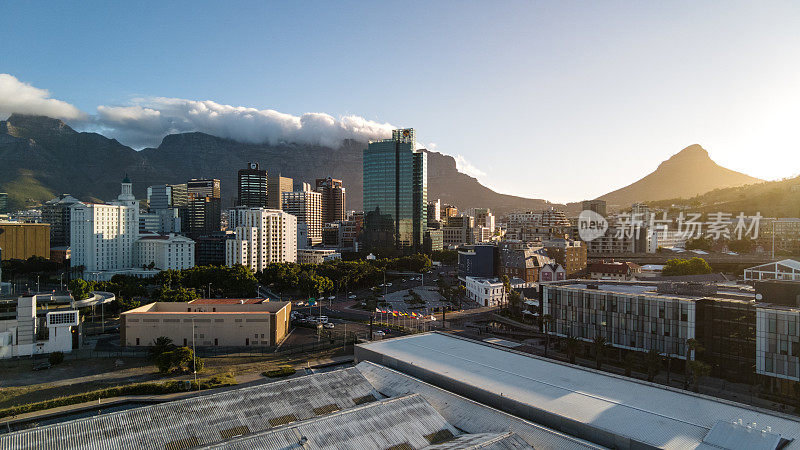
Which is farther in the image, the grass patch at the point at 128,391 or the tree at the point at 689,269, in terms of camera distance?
the tree at the point at 689,269

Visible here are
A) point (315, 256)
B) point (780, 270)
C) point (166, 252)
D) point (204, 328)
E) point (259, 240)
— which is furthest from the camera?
point (315, 256)

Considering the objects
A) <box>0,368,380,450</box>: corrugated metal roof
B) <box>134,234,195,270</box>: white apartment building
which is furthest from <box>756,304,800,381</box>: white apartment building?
<box>134,234,195,270</box>: white apartment building

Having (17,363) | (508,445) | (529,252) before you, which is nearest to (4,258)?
(17,363)

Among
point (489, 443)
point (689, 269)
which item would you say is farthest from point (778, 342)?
point (689, 269)

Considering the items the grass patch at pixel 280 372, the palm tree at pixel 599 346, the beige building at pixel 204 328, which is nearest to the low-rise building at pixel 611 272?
the palm tree at pixel 599 346

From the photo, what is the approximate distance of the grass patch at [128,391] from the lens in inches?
1515

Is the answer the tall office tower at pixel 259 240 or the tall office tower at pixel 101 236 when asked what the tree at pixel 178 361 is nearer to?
the tall office tower at pixel 259 240

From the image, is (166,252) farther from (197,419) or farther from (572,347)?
(572,347)

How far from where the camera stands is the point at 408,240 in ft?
558

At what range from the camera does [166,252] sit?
432 ft

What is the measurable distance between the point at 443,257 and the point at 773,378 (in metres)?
131

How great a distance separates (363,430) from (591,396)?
51.3 ft

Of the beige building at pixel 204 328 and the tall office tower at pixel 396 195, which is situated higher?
the tall office tower at pixel 396 195

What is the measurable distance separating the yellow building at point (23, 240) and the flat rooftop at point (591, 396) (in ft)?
523
